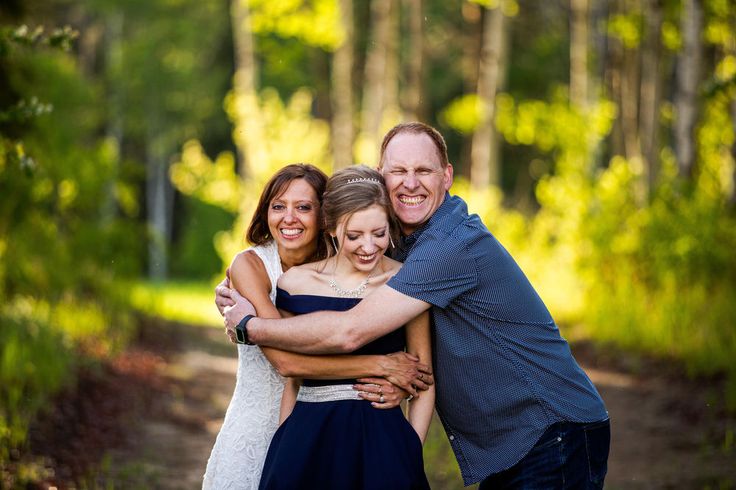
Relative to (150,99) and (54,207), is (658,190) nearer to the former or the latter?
(54,207)

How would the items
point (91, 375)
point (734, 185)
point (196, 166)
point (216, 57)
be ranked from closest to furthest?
point (91, 375) → point (734, 185) → point (196, 166) → point (216, 57)

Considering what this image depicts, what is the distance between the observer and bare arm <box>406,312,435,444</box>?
12.4 feet

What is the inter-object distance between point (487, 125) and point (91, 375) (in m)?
9.32

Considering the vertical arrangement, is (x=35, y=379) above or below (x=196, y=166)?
below

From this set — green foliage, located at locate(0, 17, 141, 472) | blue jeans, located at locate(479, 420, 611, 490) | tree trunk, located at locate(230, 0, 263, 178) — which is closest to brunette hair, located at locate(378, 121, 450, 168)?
blue jeans, located at locate(479, 420, 611, 490)

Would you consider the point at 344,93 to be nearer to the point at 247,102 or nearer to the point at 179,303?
the point at 247,102

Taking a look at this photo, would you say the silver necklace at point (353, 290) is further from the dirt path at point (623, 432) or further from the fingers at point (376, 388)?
the dirt path at point (623, 432)

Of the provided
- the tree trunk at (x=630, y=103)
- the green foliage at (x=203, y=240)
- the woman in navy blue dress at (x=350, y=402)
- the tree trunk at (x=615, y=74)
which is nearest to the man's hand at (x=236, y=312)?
the woman in navy blue dress at (x=350, y=402)

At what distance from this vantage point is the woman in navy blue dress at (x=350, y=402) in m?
3.65

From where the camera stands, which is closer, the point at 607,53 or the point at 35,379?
the point at 35,379

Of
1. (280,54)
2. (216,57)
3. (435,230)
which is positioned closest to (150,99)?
(216,57)

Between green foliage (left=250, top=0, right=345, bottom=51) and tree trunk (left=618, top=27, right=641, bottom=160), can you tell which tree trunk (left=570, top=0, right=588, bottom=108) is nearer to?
tree trunk (left=618, top=27, right=641, bottom=160)

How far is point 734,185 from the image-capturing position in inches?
420

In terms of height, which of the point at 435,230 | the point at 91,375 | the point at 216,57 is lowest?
the point at 91,375
